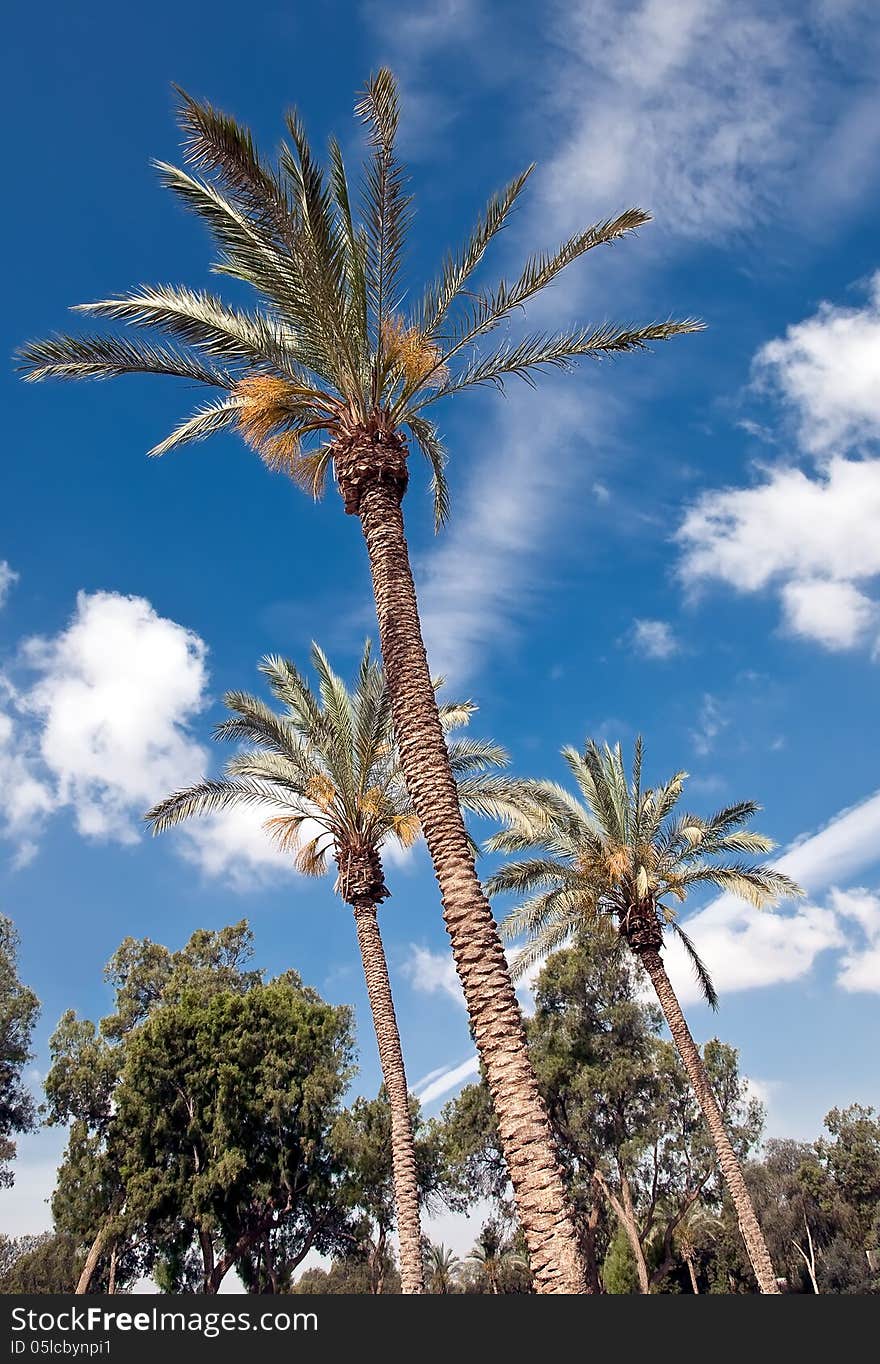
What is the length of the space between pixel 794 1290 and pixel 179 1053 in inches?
1630

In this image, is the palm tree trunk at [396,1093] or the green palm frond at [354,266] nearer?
the green palm frond at [354,266]

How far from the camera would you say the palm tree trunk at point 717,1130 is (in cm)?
1908

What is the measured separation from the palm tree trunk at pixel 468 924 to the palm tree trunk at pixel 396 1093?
32.4ft

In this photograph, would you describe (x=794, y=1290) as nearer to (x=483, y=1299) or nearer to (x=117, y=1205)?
(x=117, y=1205)

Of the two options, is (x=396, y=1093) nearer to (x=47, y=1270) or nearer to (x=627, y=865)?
(x=627, y=865)

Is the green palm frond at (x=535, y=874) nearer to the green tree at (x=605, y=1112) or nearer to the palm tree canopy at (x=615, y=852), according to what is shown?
the palm tree canopy at (x=615, y=852)

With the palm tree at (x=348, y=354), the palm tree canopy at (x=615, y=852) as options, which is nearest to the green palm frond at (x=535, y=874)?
the palm tree canopy at (x=615, y=852)

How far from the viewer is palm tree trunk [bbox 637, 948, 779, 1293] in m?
19.1

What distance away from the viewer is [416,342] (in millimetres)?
10820

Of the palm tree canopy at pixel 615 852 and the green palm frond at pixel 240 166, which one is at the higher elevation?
the green palm frond at pixel 240 166

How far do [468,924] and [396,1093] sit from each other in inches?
436

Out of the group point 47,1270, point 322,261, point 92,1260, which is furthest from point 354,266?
point 47,1270

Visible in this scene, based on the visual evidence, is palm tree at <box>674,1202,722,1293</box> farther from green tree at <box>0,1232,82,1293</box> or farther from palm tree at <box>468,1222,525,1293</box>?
green tree at <box>0,1232,82,1293</box>

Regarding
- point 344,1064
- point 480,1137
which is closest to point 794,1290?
point 480,1137
